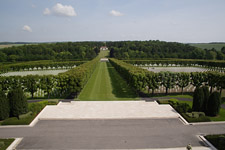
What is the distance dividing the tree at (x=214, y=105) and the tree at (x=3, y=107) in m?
28.8

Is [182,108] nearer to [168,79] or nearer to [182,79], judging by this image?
[168,79]

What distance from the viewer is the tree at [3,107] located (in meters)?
21.5

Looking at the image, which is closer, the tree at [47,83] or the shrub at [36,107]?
the shrub at [36,107]

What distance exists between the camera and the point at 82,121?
21.4 meters

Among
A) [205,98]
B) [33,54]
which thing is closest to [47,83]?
[205,98]

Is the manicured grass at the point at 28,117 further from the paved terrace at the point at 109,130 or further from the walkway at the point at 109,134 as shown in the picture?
the walkway at the point at 109,134

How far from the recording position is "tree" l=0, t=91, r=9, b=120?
2152cm

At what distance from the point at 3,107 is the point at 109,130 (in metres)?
14.9

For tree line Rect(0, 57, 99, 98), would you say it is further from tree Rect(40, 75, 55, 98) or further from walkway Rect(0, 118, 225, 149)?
walkway Rect(0, 118, 225, 149)

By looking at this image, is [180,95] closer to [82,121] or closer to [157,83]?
[157,83]

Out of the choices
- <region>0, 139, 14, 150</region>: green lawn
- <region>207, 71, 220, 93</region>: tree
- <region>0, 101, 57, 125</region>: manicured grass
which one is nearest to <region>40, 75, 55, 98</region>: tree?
<region>0, 101, 57, 125</region>: manicured grass

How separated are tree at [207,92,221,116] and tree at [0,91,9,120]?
28.8 metres

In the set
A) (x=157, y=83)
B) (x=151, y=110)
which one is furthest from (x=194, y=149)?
(x=157, y=83)

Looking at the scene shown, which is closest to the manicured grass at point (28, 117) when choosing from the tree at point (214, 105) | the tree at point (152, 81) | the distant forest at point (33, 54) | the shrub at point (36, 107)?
the shrub at point (36, 107)
